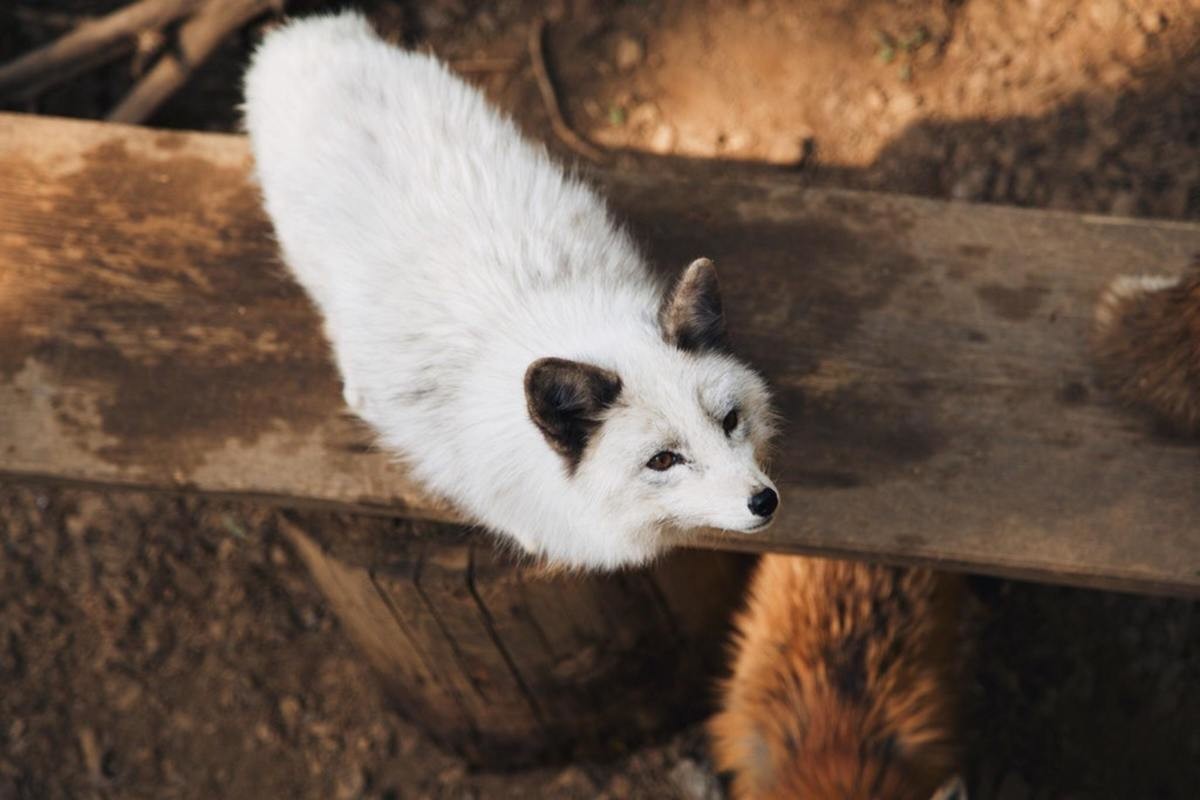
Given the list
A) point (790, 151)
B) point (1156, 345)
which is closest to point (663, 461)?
point (1156, 345)

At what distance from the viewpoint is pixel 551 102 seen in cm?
432

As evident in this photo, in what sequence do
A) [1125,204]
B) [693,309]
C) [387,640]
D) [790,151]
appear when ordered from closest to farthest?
[693,309], [387,640], [1125,204], [790,151]

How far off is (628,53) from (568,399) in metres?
2.91

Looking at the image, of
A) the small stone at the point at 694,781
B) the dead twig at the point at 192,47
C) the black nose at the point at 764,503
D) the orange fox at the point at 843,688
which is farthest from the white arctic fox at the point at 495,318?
the dead twig at the point at 192,47

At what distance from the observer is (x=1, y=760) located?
3.69m

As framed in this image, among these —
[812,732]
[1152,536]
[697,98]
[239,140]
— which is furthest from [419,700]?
[697,98]

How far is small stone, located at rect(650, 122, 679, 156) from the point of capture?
4258mm

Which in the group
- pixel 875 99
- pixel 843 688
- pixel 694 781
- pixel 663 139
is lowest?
pixel 694 781

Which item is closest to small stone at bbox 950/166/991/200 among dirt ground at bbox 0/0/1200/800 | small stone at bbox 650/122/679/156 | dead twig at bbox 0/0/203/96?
dirt ground at bbox 0/0/1200/800

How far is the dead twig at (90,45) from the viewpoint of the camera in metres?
4.21

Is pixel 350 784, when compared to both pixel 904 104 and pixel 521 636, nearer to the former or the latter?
pixel 521 636

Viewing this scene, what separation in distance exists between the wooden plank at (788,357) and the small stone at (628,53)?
1.63 metres

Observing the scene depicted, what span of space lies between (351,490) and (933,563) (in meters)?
1.49

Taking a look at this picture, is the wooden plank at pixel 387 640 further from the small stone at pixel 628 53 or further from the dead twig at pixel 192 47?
the small stone at pixel 628 53
